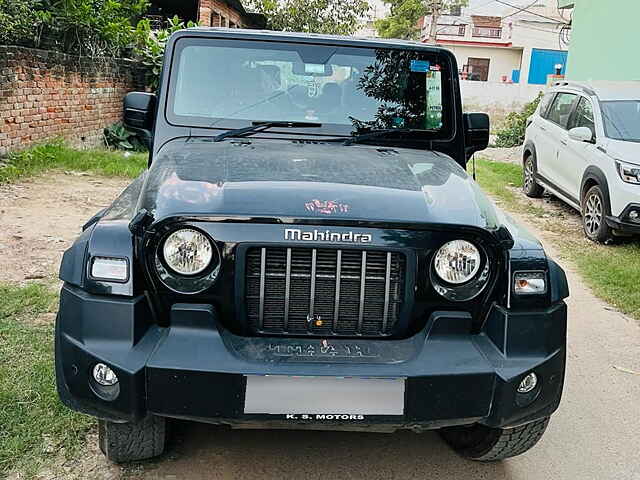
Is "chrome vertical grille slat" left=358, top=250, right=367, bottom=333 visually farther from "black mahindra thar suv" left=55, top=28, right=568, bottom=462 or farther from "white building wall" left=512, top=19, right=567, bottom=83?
"white building wall" left=512, top=19, right=567, bottom=83

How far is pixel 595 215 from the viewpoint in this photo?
7938 mm

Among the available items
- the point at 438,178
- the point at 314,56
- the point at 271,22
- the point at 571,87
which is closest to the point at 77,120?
the point at 571,87

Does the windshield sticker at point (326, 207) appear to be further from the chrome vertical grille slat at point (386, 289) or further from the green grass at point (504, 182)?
the green grass at point (504, 182)

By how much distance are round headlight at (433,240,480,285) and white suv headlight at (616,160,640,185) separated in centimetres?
537

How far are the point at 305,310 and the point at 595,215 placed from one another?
20.3 ft

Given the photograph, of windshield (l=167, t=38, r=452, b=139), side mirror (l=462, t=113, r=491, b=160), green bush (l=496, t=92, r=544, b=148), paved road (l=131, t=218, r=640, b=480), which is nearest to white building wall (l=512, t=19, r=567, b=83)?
green bush (l=496, t=92, r=544, b=148)

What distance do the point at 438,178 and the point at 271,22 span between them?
23.5m

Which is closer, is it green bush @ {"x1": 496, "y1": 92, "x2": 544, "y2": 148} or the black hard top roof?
the black hard top roof

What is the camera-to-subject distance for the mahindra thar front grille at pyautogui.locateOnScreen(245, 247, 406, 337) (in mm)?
2586

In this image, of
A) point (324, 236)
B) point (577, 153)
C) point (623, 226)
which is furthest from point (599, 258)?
point (324, 236)

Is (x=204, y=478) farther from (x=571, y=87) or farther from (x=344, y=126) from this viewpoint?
(x=571, y=87)

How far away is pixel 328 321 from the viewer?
8.77 ft

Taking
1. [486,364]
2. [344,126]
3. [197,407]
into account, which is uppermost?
[344,126]

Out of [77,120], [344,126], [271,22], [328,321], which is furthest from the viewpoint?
[271,22]
